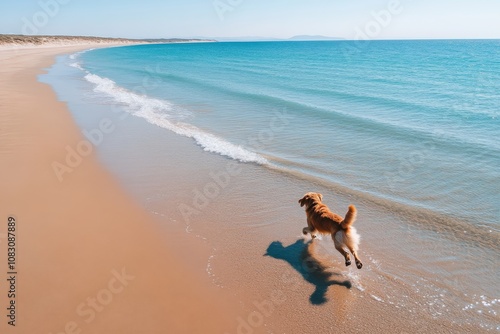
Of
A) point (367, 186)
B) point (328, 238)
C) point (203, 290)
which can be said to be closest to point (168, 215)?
point (203, 290)

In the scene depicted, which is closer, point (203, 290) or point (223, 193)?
point (203, 290)

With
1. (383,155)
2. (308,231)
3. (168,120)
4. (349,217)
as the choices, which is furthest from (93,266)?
(168,120)

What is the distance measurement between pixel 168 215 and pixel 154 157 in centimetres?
391

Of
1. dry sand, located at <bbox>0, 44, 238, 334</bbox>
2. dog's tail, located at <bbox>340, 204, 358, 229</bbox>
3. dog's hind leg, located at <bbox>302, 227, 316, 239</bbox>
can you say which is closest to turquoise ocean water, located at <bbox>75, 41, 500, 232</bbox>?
dog's hind leg, located at <bbox>302, 227, 316, 239</bbox>

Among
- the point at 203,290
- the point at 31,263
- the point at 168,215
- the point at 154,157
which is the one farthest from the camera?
the point at 154,157

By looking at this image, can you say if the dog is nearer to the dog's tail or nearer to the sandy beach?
the dog's tail

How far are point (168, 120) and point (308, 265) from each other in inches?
462

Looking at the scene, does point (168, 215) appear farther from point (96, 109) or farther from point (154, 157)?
point (96, 109)

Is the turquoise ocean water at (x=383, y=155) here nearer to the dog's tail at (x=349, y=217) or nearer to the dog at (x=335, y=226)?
the dog at (x=335, y=226)

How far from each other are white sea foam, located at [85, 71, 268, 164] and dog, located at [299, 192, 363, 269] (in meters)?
4.38

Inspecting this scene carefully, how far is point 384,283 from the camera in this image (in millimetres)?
5277

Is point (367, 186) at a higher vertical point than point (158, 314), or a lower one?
lower

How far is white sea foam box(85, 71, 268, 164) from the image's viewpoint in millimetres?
11252

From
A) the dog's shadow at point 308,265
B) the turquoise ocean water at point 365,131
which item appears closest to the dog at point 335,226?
the dog's shadow at point 308,265
